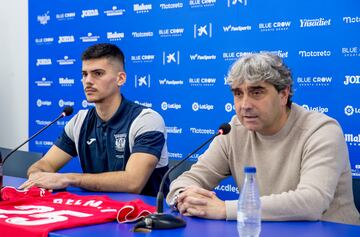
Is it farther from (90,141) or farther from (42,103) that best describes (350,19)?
(42,103)

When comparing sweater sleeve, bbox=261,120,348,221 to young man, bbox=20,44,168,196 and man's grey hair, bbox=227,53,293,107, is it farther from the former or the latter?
young man, bbox=20,44,168,196

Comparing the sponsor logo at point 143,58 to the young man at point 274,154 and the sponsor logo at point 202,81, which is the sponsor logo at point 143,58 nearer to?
the sponsor logo at point 202,81

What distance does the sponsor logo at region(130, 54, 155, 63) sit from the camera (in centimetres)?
469

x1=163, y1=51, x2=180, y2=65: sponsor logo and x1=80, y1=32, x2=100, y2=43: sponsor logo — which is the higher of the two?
x1=80, y1=32, x2=100, y2=43: sponsor logo

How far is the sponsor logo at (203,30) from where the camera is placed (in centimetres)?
426

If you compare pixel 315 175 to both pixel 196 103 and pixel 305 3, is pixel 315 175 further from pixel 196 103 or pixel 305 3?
pixel 196 103

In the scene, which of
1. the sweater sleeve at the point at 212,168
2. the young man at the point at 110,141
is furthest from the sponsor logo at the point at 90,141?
the sweater sleeve at the point at 212,168

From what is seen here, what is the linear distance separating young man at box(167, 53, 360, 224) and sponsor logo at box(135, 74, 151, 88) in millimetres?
2308

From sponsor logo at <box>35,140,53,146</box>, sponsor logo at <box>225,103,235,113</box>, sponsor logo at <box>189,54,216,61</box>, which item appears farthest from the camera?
sponsor logo at <box>35,140,53,146</box>

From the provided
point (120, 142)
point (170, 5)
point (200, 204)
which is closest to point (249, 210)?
point (200, 204)

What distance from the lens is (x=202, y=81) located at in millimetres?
4320

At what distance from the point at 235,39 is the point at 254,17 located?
0.22 metres

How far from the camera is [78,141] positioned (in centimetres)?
316

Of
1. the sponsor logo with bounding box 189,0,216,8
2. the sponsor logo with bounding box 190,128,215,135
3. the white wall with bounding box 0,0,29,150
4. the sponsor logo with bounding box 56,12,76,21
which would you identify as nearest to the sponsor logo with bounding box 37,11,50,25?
the sponsor logo with bounding box 56,12,76,21
